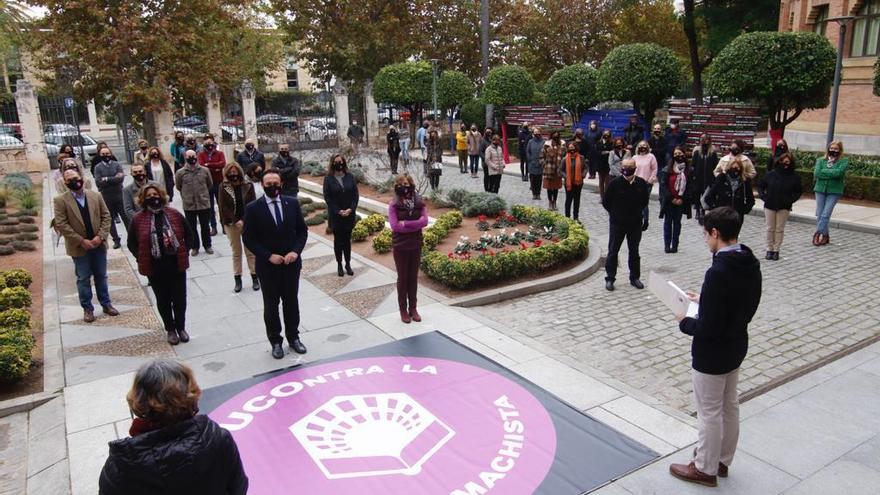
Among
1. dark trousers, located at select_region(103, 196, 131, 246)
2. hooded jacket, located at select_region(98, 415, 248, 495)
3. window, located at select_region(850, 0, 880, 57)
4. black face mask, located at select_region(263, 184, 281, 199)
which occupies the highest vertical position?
window, located at select_region(850, 0, 880, 57)

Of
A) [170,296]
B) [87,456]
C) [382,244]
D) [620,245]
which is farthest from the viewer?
[382,244]

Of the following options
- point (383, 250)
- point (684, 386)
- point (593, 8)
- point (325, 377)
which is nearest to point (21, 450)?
point (325, 377)

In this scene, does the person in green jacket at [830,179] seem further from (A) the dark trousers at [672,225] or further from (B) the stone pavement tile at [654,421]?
(B) the stone pavement tile at [654,421]

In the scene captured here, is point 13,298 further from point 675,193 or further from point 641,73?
point 641,73

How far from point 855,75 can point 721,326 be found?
24.0m

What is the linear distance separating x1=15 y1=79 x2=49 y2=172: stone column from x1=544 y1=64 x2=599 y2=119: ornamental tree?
18.5 metres

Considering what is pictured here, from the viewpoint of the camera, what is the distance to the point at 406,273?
7.44 m

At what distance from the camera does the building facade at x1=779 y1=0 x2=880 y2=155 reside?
73.6 ft

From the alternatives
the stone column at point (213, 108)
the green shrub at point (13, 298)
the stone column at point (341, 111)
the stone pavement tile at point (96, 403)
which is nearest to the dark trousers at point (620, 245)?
the stone pavement tile at point (96, 403)

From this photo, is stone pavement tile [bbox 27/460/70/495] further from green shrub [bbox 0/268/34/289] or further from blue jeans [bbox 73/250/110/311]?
green shrub [bbox 0/268/34/289]

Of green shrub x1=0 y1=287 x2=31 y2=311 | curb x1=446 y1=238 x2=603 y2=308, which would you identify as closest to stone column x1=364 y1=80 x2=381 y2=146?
curb x1=446 y1=238 x2=603 y2=308

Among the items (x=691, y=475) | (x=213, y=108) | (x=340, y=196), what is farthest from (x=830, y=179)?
(x=213, y=108)

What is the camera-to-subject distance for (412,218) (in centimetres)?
729

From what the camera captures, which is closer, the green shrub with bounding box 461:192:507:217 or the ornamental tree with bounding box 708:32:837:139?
the green shrub with bounding box 461:192:507:217
